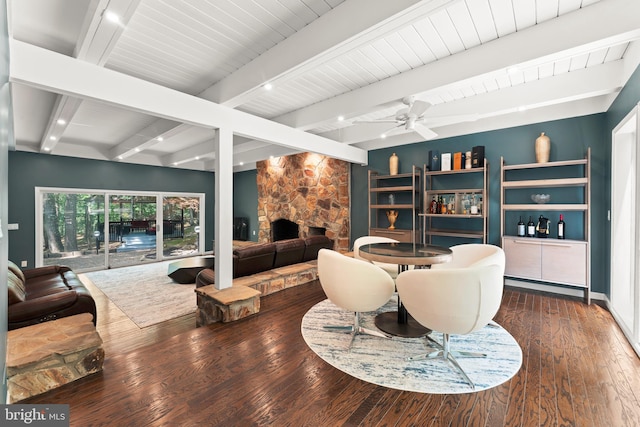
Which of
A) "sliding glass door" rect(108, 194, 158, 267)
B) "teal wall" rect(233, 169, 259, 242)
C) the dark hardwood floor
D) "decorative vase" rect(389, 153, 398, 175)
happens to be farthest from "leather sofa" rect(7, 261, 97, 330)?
"teal wall" rect(233, 169, 259, 242)

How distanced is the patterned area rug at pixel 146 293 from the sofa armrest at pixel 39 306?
3.14 ft

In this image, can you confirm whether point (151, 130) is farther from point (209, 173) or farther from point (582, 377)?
point (582, 377)

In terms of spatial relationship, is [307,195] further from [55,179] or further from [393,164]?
[55,179]

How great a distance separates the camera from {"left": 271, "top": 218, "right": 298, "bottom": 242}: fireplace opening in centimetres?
766

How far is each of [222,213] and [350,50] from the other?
2.26m

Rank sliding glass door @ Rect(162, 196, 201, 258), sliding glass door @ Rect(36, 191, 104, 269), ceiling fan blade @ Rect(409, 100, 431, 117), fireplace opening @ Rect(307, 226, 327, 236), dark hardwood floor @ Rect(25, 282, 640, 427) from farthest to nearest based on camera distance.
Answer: sliding glass door @ Rect(162, 196, 201, 258), fireplace opening @ Rect(307, 226, 327, 236), sliding glass door @ Rect(36, 191, 104, 269), ceiling fan blade @ Rect(409, 100, 431, 117), dark hardwood floor @ Rect(25, 282, 640, 427)

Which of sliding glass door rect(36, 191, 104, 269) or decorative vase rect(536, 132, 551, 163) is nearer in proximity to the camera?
decorative vase rect(536, 132, 551, 163)

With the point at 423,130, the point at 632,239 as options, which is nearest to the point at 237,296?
the point at 423,130

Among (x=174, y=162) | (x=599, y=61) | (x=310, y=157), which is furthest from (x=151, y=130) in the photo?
(x=599, y=61)

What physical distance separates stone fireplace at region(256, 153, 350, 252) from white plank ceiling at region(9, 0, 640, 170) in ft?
7.61

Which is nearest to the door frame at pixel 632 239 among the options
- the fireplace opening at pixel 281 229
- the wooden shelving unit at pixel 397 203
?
the wooden shelving unit at pixel 397 203

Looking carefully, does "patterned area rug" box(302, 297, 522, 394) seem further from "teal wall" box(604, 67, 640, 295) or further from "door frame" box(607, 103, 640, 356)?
"teal wall" box(604, 67, 640, 295)

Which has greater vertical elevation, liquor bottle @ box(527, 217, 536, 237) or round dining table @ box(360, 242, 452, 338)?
liquor bottle @ box(527, 217, 536, 237)

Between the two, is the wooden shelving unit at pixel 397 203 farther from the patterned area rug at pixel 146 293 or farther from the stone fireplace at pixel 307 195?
the patterned area rug at pixel 146 293
